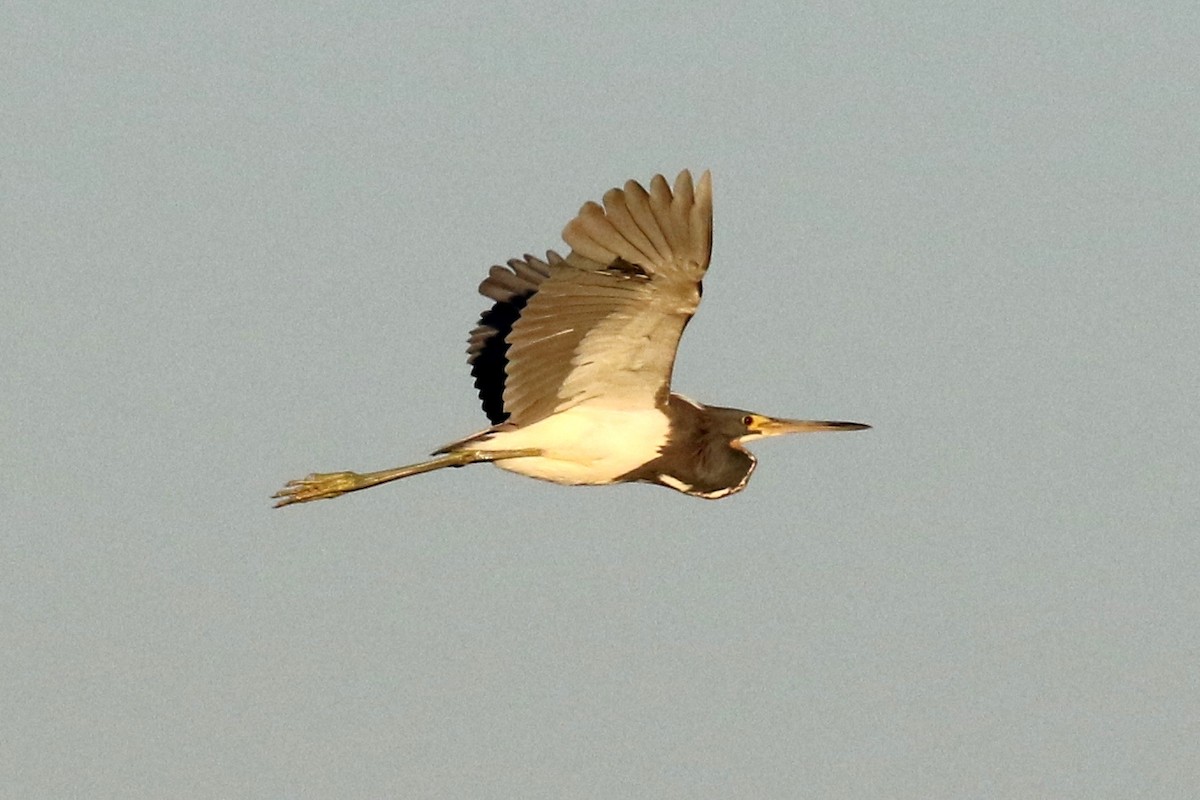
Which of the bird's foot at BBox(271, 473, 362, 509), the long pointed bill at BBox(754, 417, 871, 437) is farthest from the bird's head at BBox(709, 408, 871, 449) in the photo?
the bird's foot at BBox(271, 473, 362, 509)

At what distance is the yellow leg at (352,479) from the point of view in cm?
1652

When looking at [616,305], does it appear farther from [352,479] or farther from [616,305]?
[352,479]

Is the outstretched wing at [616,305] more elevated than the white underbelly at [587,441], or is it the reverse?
the outstretched wing at [616,305]

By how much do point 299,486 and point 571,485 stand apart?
7.02 ft

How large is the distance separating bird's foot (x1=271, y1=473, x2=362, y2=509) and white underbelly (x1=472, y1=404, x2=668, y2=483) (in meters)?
1.32

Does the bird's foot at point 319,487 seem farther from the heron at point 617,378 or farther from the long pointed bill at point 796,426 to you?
the long pointed bill at point 796,426

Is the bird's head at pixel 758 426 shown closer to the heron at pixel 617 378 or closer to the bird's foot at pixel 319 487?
the heron at pixel 617 378

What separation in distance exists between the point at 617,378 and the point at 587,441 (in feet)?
1.87

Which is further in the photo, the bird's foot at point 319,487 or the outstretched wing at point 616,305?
the bird's foot at point 319,487

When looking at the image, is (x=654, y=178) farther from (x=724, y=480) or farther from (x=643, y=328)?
(x=724, y=480)

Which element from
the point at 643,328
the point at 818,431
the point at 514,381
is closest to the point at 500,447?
the point at 514,381

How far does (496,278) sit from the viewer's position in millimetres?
19188

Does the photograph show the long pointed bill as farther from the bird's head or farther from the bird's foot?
the bird's foot

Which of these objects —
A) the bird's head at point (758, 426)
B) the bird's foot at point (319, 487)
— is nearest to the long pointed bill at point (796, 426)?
the bird's head at point (758, 426)
